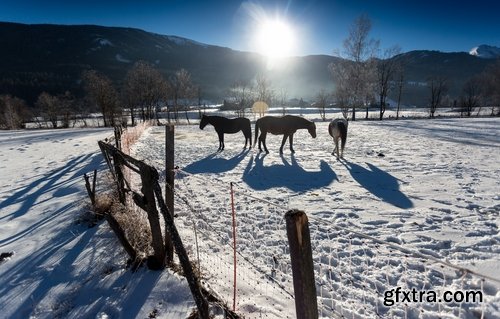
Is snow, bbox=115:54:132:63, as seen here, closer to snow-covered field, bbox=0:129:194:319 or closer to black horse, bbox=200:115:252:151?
black horse, bbox=200:115:252:151

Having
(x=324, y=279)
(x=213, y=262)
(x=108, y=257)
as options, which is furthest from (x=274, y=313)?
(x=108, y=257)

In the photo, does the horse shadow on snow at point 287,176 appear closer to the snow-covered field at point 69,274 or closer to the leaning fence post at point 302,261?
the snow-covered field at point 69,274

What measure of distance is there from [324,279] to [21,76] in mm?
149190

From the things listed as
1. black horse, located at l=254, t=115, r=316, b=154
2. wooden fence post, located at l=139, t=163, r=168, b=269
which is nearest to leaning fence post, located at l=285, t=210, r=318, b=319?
wooden fence post, located at l=139, t=163, r=168, b=269

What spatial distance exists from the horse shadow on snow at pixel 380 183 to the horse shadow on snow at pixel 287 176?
71 centimetres

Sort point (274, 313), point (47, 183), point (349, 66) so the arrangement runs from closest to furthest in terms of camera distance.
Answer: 1. point (274, 313)
2. point (47, 183)
3. point (349, 66)

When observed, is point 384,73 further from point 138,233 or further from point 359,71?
point 138,233

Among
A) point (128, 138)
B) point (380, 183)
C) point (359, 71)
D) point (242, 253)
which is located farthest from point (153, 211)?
point (359, 71)

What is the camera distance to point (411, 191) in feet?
20.6

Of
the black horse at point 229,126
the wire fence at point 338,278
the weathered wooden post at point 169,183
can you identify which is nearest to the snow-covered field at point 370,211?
the wire fence at point 338,278

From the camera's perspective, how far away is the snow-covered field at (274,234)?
2.99m

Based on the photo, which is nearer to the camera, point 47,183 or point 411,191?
point 411,191

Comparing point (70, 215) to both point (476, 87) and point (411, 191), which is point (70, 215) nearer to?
point (411, 191)

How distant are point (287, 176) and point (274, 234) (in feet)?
12.6
